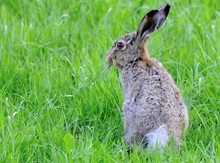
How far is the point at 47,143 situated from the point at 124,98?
987mm

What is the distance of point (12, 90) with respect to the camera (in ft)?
22.6

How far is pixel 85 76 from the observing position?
7.02 metres

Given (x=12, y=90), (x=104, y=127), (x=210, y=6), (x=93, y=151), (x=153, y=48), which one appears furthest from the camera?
(x=210, y=6)

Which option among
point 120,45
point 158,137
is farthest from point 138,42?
point 158,137

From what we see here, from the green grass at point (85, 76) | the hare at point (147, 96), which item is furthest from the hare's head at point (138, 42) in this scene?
the green grass at point (85, 76)

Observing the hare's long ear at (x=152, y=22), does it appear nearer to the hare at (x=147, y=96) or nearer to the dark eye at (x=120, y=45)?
the hare at (x=147, y=96)

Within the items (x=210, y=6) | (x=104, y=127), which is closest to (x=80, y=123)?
(x=104, y=127)

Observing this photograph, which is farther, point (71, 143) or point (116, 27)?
point (116, 27)

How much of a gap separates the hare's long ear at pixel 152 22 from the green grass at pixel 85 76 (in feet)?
2.24

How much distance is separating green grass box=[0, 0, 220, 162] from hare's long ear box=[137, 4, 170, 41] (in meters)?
0.68

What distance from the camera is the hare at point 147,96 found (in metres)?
5.85

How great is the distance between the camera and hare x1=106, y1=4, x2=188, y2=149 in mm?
5848

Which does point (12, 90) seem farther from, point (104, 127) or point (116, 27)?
point (116, 27)

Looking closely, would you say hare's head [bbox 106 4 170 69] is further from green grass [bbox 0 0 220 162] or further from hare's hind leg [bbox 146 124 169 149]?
hare's hind leg [bbox 146 124 169 149]
